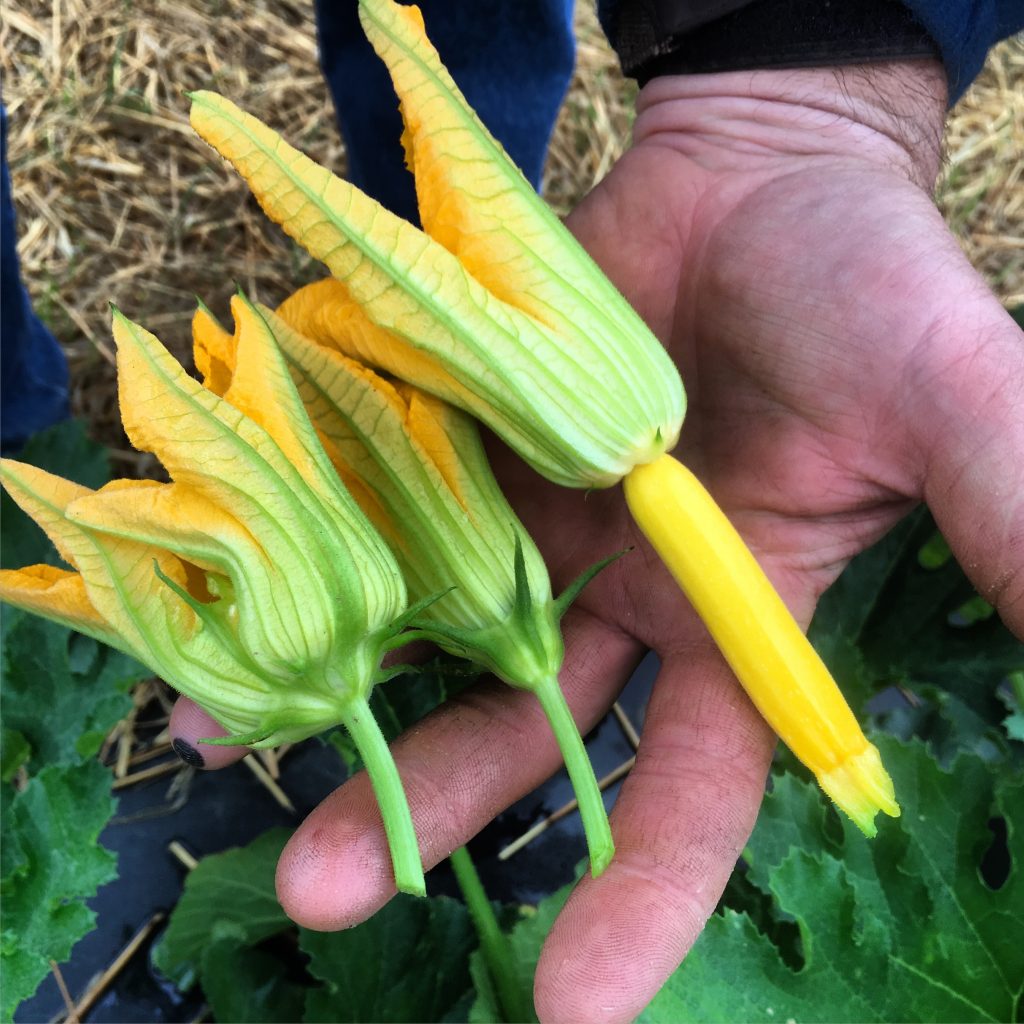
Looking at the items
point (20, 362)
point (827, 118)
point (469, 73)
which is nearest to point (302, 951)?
point (20, 362)

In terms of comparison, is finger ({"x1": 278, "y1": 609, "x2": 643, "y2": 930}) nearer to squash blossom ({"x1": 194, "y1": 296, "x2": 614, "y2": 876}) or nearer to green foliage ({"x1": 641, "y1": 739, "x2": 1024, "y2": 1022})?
squash blossom ({"x1": 194, "y1": 296, "x2": 614, "y2": 876})

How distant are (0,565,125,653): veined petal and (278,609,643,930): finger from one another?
32cm

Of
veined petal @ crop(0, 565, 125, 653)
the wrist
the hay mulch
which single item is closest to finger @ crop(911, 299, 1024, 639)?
the wrist

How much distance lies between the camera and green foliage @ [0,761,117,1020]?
1.44 metres

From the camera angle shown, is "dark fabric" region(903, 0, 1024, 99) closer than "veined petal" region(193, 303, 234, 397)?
No

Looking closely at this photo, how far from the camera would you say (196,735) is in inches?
54.6

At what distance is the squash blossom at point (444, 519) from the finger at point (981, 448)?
1.42 ft

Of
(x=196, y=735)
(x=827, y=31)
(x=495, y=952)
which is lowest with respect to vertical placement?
(x=495, y=952)

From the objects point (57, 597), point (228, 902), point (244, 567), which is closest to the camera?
point (244, 567)

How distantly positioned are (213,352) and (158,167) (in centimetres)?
180

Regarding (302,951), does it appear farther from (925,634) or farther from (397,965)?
(925,634)

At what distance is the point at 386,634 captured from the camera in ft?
3.74

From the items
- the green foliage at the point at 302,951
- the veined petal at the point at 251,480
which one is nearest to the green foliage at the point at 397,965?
the green foliage at the point at 302,951

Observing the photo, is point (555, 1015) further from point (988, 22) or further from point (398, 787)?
point (988, 22)
